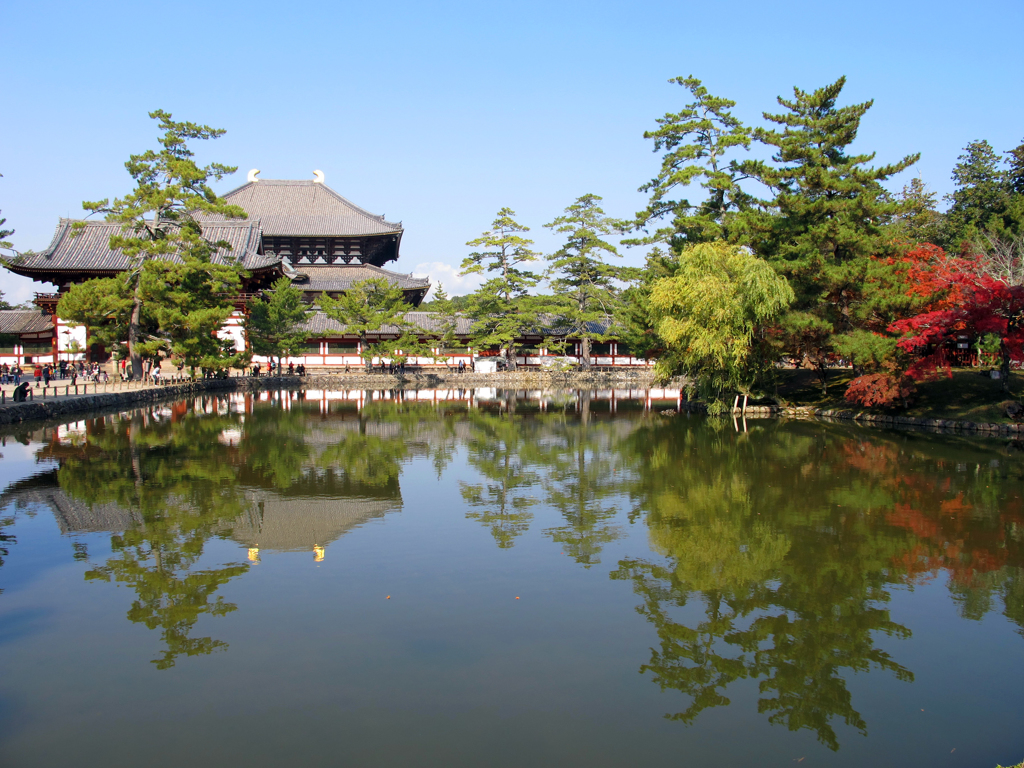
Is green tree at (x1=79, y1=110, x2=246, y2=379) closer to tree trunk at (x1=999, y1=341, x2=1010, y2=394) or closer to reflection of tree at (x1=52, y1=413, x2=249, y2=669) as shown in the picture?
reflection of tree at (x1=52, y1=413, x2=249, y2=669)

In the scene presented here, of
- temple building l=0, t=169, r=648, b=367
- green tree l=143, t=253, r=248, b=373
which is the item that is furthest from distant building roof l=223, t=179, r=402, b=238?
green tree l=143, t=253, r=248, b=373

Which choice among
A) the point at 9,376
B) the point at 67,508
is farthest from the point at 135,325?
the point at 67,508

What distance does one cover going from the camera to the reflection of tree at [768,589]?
551 centimetres

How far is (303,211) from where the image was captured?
54531 mm

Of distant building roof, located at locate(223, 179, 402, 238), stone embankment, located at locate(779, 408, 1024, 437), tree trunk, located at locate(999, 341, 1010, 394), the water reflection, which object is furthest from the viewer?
distant building roof, located at locate(223, 179, 402, 238)

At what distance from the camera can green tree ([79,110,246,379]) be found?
2805cm

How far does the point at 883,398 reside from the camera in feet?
69.8

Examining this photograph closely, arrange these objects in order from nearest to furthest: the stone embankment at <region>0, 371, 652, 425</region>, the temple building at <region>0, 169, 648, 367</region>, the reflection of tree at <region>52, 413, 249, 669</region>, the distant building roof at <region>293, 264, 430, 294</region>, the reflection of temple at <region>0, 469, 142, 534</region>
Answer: the reflection of tree at <region>52, 413, 249, 669</region> < the reflection of temple at <region>0, 469, 142, 534</region> < the stone embankment at <region>0, 371, 652, 425</region> < the temple building at <region>0, 169, 648, 367</region> < the distant building roof at <region>293, 264, 430, 294</region>

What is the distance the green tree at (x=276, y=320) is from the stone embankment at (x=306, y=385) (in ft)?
6.56

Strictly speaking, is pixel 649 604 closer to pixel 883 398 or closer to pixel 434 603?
pixel 434 603

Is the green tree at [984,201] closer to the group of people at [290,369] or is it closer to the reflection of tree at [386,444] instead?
the reflection of tree at [386,444]

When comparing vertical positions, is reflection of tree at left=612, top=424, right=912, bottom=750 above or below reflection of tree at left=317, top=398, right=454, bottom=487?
below

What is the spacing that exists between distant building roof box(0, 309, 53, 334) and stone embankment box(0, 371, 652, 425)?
13.1m

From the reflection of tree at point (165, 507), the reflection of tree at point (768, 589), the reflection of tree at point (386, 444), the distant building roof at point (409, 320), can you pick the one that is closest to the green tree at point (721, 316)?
the reflection of tree at point (386, 444)
